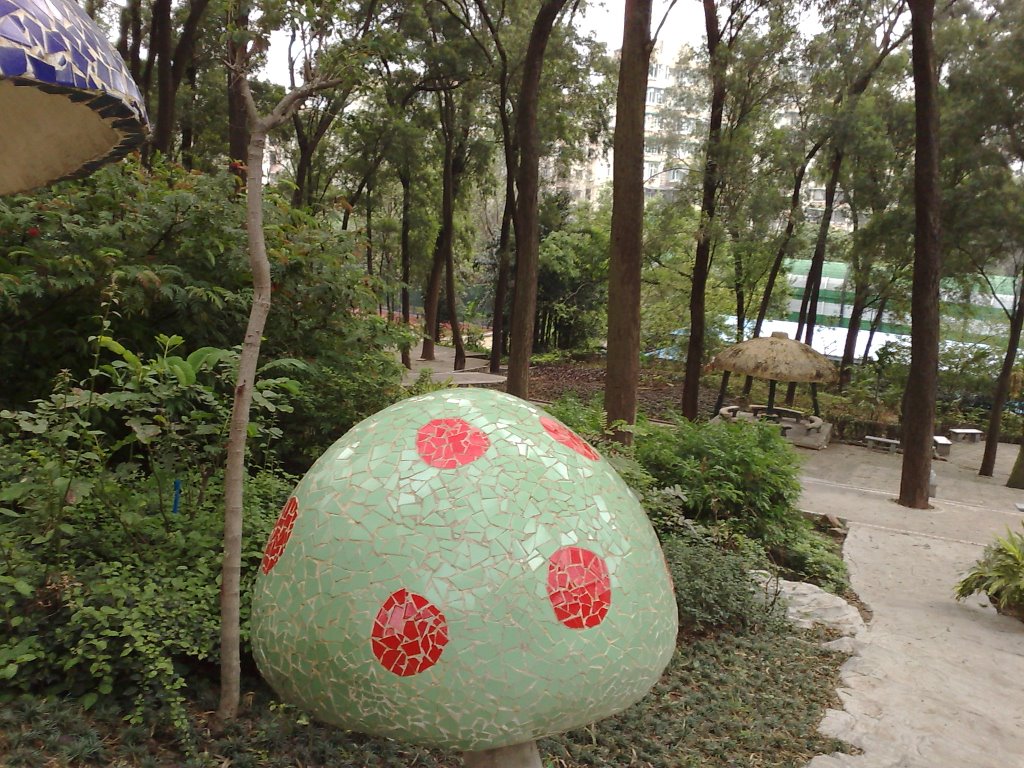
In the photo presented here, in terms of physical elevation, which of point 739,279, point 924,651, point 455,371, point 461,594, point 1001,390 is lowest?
point 924,651

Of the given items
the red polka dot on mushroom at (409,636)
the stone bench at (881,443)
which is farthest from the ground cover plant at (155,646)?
the stone bench at (881,443)

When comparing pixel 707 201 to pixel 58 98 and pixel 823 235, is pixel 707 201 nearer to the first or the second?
pixel 823 235

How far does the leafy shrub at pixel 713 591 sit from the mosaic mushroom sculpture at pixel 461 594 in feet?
9.78

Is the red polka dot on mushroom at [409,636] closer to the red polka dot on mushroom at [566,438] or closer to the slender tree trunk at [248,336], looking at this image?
the red polka dot on mushroom at [566,438]

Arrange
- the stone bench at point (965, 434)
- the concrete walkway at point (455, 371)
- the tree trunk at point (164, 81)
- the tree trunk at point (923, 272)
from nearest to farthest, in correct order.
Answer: the tree trunk at point (923, 272), the tree trunk at point (164, 81), the stone bench at point (965, 434), the concrete walkway at point (455, 371)

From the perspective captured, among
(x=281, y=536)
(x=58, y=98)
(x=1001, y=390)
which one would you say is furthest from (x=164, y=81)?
(x=1001, y=390)

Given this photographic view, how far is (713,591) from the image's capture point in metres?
5.02

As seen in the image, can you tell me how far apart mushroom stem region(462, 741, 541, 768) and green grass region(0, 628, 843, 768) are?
0.92 metres

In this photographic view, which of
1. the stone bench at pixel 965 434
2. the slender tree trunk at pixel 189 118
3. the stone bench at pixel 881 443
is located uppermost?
Result: the slender tree trunk at pixel 189 118

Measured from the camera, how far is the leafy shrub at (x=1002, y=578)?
20.7 ft

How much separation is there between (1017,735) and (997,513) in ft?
28.7

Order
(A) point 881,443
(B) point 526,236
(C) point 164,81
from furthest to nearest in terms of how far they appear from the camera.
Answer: (A) point 881,443 → (C) point 164,81 → (B) point 526,236

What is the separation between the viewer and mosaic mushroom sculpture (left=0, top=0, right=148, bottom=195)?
1.02 metres

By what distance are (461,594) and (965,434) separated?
67.3ft
